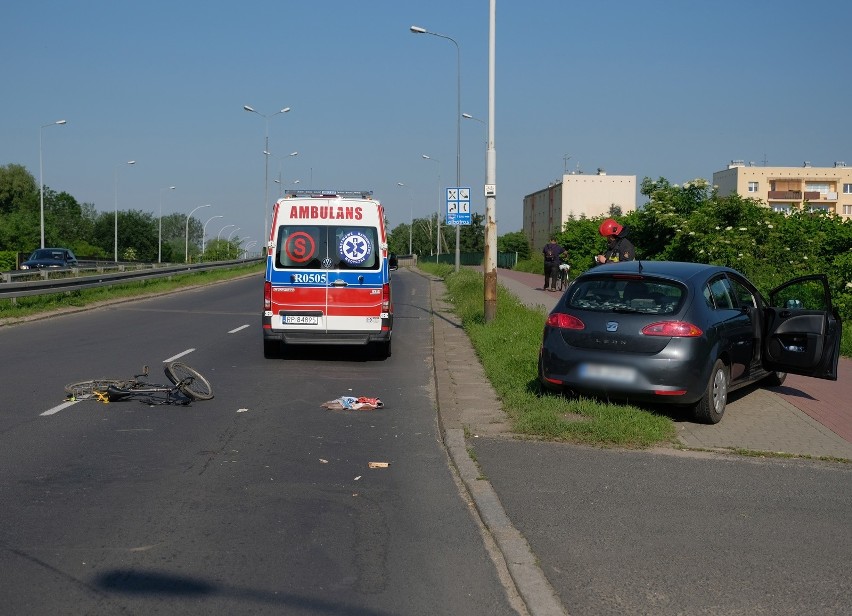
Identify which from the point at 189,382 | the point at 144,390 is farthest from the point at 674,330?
the point at 144,390

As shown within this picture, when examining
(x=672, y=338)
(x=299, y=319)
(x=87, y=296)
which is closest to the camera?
(x=672, y=338)

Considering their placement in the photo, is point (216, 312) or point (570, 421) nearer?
point (570, 421)

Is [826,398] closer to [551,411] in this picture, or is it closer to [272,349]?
[551,411]

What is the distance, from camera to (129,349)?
51.1 ft

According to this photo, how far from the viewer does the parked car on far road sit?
41.7 m

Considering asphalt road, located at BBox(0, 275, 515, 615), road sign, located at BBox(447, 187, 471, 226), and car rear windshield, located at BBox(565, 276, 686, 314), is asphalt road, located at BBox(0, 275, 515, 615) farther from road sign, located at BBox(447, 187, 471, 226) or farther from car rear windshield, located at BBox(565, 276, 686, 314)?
road sign, located at BBox(447, 187, 471, 226)

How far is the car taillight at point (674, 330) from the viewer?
9.13 m

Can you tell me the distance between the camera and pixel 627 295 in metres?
9.66

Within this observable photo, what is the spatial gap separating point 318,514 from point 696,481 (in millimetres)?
2954

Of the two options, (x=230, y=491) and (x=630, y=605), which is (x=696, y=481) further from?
(x=230, y=491)

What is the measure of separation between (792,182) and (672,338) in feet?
323

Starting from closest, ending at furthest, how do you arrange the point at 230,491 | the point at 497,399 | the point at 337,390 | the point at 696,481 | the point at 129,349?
the point at 230,491 < the point at 696,481 < the point at 497,399 < the point at 337,390 < the point at 129,349

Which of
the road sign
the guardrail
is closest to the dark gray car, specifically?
the guardrail

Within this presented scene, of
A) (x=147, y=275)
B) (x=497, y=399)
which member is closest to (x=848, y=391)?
(x=497, y=399)
